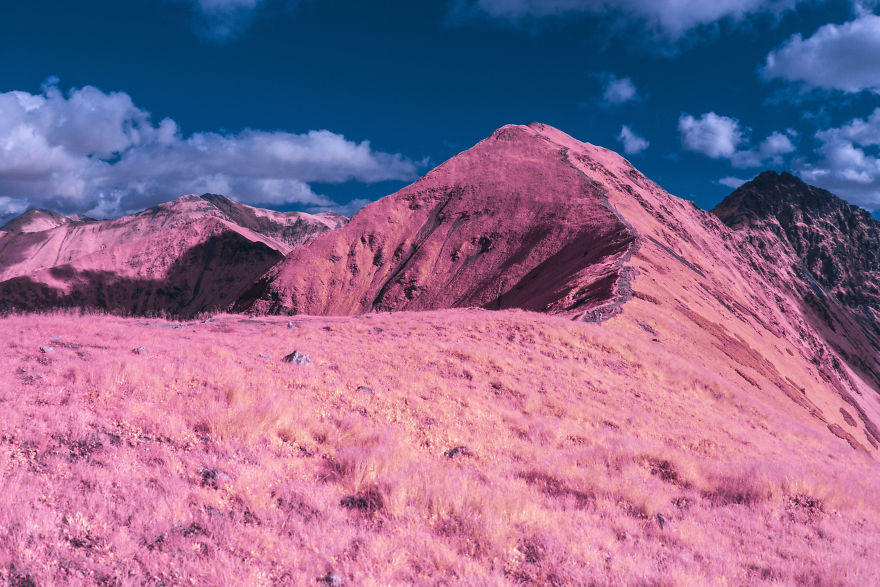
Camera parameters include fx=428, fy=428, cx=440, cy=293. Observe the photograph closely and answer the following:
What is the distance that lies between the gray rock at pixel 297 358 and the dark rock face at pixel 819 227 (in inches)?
6992

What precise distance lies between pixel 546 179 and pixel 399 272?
29200mm

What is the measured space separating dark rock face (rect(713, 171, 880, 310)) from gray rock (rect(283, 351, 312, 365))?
17761 centimetres

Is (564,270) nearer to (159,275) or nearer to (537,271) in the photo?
(537,271)

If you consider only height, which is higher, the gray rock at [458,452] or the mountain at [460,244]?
the mountain at [460,244]

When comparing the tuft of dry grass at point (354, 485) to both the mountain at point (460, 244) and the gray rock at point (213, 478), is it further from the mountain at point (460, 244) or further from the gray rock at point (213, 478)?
the mountain at point (460, 244)

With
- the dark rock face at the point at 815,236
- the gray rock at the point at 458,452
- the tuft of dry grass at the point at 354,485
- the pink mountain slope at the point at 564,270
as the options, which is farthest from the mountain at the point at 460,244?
the dark rock face at the point at 815,236

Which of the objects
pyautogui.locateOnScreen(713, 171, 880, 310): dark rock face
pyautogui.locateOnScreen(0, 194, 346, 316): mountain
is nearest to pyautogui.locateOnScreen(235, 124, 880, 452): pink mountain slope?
pyautogui.locateOnScreen(0, 194, 346, 316): mountain

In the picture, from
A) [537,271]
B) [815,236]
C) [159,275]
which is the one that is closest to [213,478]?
[537,271]

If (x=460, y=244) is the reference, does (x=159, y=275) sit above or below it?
below

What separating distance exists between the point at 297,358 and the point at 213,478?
6.36 meters

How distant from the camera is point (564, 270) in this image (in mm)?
42625

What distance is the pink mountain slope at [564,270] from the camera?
2725 centimetres

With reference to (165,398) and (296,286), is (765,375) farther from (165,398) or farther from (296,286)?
(296,286)

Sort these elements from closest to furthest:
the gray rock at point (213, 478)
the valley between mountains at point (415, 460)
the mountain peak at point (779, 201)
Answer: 1. the valley between mountains at point (415, 460)
2. the gray rock at point (213, 478)
3. the mountain peak at point (779, 201)
